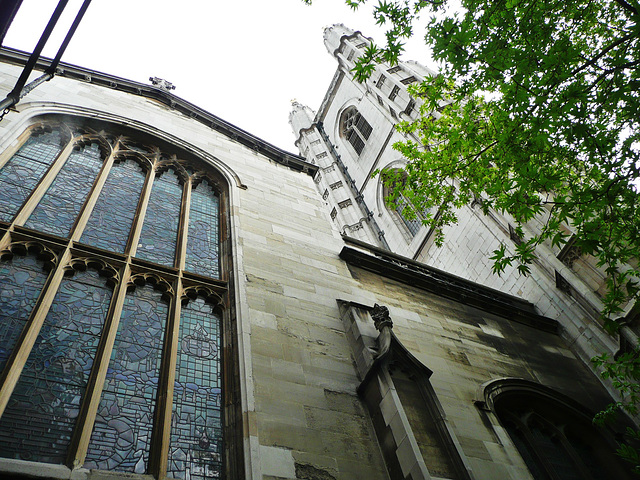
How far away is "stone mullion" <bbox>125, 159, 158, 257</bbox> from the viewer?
22.2ft

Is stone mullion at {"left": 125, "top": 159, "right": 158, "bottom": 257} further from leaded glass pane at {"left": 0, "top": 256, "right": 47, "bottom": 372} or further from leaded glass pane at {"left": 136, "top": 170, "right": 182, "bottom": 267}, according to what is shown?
leaded glass pane at {"left": 0, "top": 256, "right": 47, "bottom": 372}

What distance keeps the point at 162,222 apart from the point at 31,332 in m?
3.31

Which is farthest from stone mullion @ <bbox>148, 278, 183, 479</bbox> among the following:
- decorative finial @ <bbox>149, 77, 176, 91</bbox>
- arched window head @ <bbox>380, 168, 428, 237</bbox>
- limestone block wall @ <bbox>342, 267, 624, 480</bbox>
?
decorative finial @ <bbox>149, 77, 176, 91</bbox>

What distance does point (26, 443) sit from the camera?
3879 millimetres

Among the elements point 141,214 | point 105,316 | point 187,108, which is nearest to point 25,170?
point 141,214

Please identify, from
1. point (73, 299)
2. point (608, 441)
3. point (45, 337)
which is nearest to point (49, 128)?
point (73, 299)

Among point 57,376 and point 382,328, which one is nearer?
point 57,376

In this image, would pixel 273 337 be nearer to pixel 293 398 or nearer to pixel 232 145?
pixel 293 398

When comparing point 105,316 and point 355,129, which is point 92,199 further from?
point 355,129

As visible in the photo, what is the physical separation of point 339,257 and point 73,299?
4.34 m

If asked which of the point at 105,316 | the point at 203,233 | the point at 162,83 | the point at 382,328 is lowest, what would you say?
the point at 382,328

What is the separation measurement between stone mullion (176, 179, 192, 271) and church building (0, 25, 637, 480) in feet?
0.15

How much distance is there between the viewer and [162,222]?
783 centimetres

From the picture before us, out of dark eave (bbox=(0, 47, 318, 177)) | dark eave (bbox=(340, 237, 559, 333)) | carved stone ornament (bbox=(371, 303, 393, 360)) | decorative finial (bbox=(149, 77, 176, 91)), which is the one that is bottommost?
carved stone ornament (bbox=(371, 303, 393, 360))
